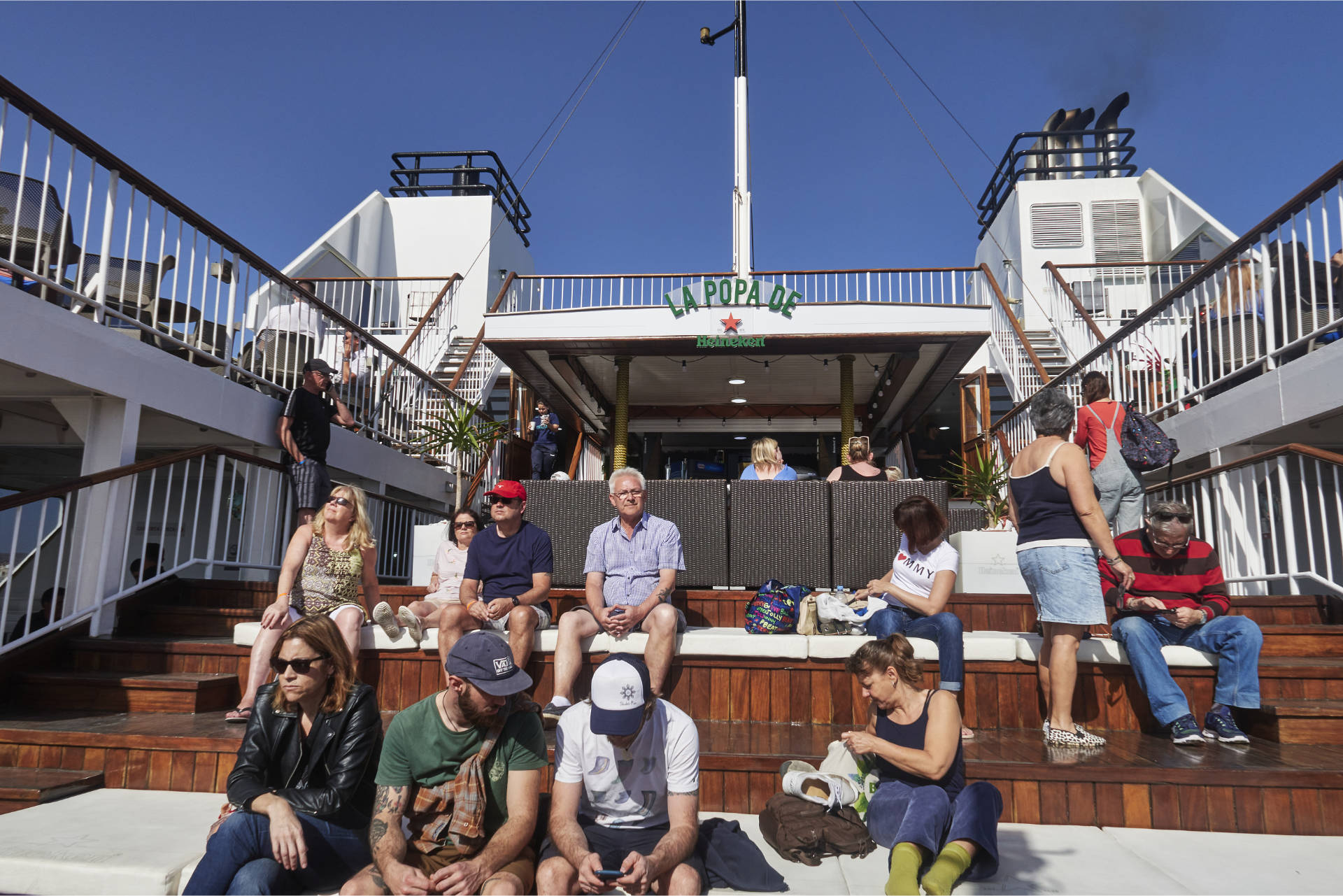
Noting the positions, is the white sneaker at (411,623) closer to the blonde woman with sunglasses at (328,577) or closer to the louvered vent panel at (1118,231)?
the blonde woman with sunglasses at (328,577)

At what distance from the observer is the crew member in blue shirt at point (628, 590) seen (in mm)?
3545

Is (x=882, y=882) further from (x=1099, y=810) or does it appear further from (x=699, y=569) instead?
(x=699, y=569)

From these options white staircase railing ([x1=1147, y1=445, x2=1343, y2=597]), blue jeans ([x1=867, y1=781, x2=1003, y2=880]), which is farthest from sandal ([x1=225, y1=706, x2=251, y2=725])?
white staircase railing ([x1=1147, y1=445, x2=1343, y2=597])

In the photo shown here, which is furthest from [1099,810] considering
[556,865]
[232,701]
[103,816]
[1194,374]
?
[1194,374]

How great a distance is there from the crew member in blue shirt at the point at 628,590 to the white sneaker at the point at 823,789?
0.96 metres

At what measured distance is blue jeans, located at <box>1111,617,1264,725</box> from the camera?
10.7 feet

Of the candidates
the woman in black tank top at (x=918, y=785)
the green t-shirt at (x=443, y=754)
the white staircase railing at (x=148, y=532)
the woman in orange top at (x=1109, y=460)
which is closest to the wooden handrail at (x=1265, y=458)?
the woman in orange top at (x=1109, y=460)

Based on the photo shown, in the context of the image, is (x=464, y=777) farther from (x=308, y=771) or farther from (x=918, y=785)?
(x=918, y=785)

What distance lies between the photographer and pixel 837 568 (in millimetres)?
5008

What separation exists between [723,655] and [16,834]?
2629mm

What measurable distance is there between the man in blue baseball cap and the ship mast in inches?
272

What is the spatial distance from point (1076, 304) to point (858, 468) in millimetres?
6871

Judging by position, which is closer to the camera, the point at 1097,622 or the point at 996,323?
the point at 1097,622

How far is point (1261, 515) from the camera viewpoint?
528 centimetres
